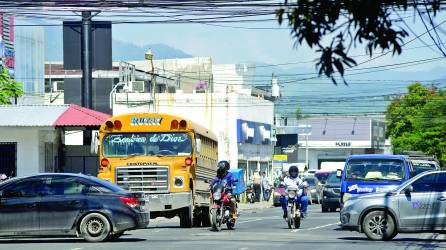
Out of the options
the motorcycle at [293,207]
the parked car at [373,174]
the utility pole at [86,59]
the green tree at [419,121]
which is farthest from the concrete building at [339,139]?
the motorcycle at [293,207]

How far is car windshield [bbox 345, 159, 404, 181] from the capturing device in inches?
1095

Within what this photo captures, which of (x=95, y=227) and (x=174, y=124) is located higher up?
(x=174, y=124)

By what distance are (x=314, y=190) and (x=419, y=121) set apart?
34259 millimetres

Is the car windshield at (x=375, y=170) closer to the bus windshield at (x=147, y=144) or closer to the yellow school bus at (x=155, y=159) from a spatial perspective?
the yellow school bus at (x=155, y=159)

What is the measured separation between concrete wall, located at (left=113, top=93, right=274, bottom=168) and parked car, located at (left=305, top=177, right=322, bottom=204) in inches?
379

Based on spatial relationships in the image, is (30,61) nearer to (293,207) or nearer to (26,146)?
(26,146)

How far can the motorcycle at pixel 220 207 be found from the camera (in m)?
26.2

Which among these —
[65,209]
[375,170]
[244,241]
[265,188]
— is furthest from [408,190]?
[265,188]

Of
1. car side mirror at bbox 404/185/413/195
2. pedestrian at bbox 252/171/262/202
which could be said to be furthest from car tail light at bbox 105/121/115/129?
pedestrian at bbox 252/171/262/202

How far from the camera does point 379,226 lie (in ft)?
75.5

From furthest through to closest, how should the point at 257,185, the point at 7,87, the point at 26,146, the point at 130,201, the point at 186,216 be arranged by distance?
1. the point at 257,185
2. the point at 7,87
3. the point at 26,146
4. the point at 186,216
5. the point at 130,201

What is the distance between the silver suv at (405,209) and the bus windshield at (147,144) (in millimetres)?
6242

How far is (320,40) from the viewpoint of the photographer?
9281 mm

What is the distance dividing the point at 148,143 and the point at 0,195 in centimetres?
634
